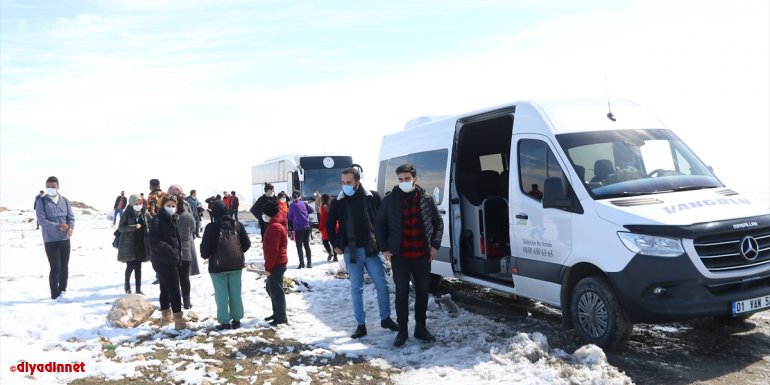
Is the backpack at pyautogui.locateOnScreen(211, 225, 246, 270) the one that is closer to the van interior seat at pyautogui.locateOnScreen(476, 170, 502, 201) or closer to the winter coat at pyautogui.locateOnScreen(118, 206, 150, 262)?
the winter coat at pyautogui.locateOnScreen(118, 206, 150, 262)

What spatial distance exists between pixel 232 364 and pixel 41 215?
19.7ft

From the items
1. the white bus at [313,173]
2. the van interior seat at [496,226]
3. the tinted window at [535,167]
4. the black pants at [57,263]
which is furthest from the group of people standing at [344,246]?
the white bus at [313,173]

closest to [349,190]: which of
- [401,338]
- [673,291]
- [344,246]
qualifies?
[344,246]

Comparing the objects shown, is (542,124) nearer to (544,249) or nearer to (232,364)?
(544,249)

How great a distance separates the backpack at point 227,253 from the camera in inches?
306

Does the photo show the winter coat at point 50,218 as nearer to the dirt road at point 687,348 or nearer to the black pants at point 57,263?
the black pants at point 57,263

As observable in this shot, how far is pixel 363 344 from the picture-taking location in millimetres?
7023

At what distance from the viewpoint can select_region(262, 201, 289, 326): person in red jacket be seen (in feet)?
26.1

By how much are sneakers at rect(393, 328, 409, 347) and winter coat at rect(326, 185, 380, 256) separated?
41.8 inches

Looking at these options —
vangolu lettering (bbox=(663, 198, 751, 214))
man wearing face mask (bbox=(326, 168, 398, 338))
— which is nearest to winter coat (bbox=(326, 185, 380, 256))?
Answer: man wearing face mask (bbox=(326, 168, 398, 338))

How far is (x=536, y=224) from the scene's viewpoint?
681 centimetres

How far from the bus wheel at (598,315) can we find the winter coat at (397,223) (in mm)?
1637

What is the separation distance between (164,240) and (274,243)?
161 centimetres

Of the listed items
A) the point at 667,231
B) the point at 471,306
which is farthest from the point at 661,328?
the point at 471,306
